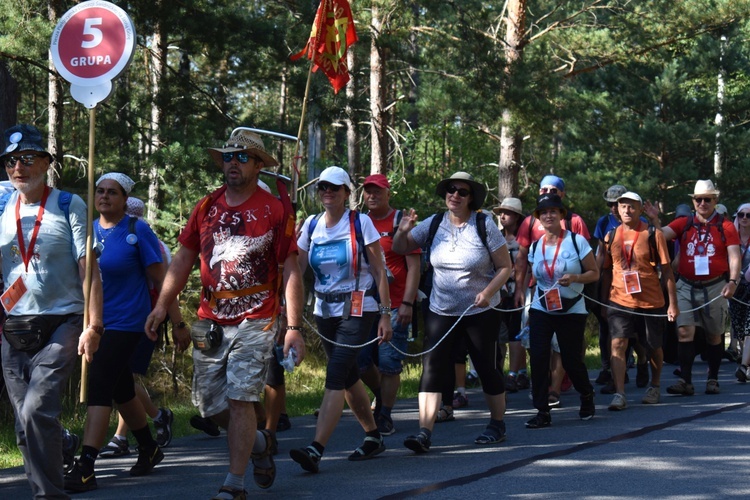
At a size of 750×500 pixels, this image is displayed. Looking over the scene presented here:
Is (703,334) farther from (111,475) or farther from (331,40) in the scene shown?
→ (111,475)

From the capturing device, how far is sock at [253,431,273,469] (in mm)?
6426

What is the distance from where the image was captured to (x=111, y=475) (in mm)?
7266

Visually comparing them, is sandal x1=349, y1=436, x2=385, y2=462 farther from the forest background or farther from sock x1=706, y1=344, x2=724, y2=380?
sock x1=706, y1=344, x2=724, y2=380

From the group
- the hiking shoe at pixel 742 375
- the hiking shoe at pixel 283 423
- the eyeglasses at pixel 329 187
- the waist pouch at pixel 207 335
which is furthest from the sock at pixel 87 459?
the hiking shoe at pixel 742 375

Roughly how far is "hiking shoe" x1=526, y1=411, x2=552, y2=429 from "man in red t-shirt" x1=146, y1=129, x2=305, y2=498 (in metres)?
3.42

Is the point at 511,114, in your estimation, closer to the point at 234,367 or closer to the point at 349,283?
the point at 349,283

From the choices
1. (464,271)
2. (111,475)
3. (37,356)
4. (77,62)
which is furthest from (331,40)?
(37,356)

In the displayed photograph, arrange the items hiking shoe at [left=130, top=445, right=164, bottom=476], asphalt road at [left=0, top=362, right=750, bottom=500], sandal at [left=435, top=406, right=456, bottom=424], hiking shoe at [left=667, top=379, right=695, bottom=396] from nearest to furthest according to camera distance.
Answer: asphalt road at [left=0, top=362, right=750, bottom=500], hiking shoe at [left=130, top=445, right=164, bottom=476], sandal at [left=435, top=406, right=456, bottom=424], hiking shoe at [left=667, top=379, right=695, bottom=396]

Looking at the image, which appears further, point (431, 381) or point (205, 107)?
point (205, 107)

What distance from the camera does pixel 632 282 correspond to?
34.7 feet

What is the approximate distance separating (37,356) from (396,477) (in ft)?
7.75

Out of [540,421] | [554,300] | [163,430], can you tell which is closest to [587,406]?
[540,421]

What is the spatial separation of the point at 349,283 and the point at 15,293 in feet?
8.34

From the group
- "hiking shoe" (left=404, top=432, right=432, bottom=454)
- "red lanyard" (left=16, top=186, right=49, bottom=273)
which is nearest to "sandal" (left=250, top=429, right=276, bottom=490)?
"hiking shoe" (left=404, top=432, right=432, bottom=454)
